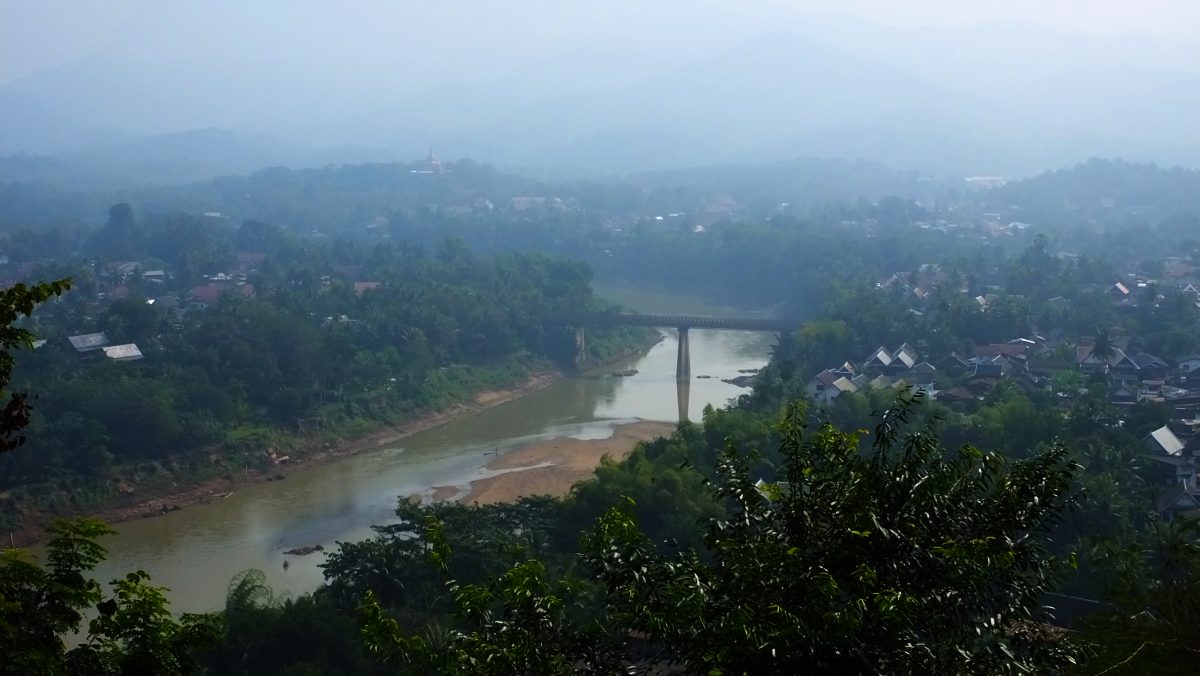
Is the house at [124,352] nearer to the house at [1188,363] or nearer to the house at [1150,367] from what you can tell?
the house at [1150,367]

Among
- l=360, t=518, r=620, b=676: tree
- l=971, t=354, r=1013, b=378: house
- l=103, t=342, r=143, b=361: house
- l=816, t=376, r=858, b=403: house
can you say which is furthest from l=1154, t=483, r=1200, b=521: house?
l=103, t=342, r=143, b=361: house

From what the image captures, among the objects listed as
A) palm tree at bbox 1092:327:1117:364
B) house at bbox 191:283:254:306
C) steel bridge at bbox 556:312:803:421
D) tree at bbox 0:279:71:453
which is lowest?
steel bridge at bbox 556:312:803:421

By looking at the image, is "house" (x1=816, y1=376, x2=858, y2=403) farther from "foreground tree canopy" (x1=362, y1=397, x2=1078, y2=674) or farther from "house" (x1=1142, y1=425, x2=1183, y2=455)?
"foreground tree canopy" (x1=362, y1=397, x2=1078, y2=674)

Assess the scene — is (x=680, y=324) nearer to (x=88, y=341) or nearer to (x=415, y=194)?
(x=88, y=341)

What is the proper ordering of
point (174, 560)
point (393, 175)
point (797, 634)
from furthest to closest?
point (393, 175) → point (174, 560) → point (797, 634)

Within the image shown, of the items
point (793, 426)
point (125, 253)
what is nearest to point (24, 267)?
point (125, 253)

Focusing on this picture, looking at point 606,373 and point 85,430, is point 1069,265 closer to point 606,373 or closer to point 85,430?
point 606,373

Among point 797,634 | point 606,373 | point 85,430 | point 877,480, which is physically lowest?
point 606,373
